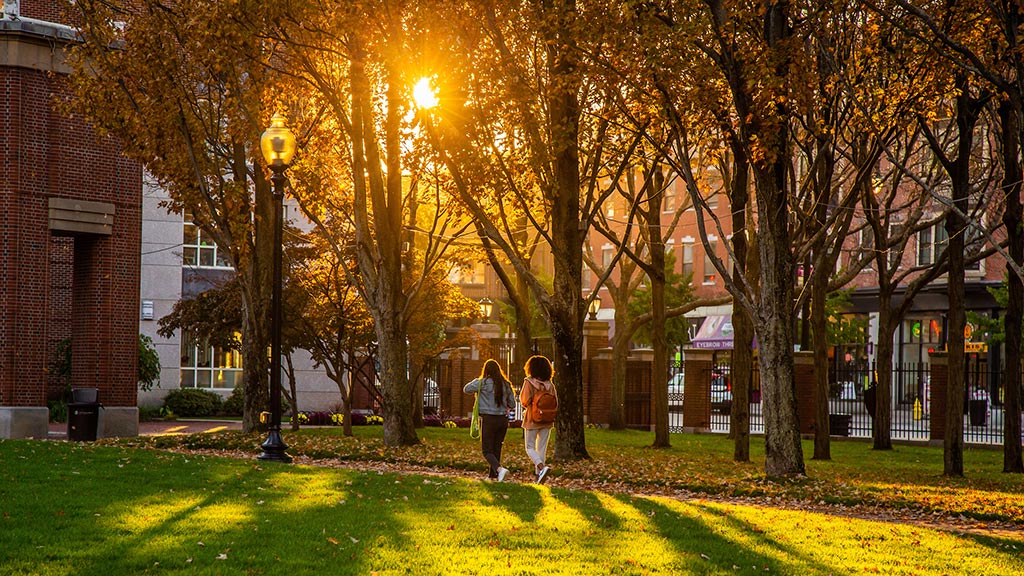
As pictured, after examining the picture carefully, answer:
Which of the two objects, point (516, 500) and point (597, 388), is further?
point (597, 388)

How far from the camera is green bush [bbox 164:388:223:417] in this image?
140ft

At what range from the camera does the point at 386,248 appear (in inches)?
964

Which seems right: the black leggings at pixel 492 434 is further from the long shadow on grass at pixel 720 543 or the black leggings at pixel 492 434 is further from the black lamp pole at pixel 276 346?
the long shadow on grass at pixel 720 543

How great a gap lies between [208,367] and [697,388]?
19.5m

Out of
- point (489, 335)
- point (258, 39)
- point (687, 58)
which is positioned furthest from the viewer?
point (489, 335)

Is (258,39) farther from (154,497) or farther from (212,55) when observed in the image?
(154,497)

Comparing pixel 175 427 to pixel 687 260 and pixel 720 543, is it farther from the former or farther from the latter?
pixel 687 260

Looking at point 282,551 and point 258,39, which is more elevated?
point 258,39

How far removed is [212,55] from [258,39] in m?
1.26

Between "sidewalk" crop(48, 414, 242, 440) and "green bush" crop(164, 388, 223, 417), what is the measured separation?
3.11 m

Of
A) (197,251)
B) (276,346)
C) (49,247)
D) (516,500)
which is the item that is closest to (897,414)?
(276,346)

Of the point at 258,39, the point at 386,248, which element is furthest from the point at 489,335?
the point at 258,39

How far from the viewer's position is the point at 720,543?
420 inches

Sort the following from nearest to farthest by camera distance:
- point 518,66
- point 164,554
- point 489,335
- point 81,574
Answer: point 81,574 → point 164,554 → point 518,66 → point 489,335
